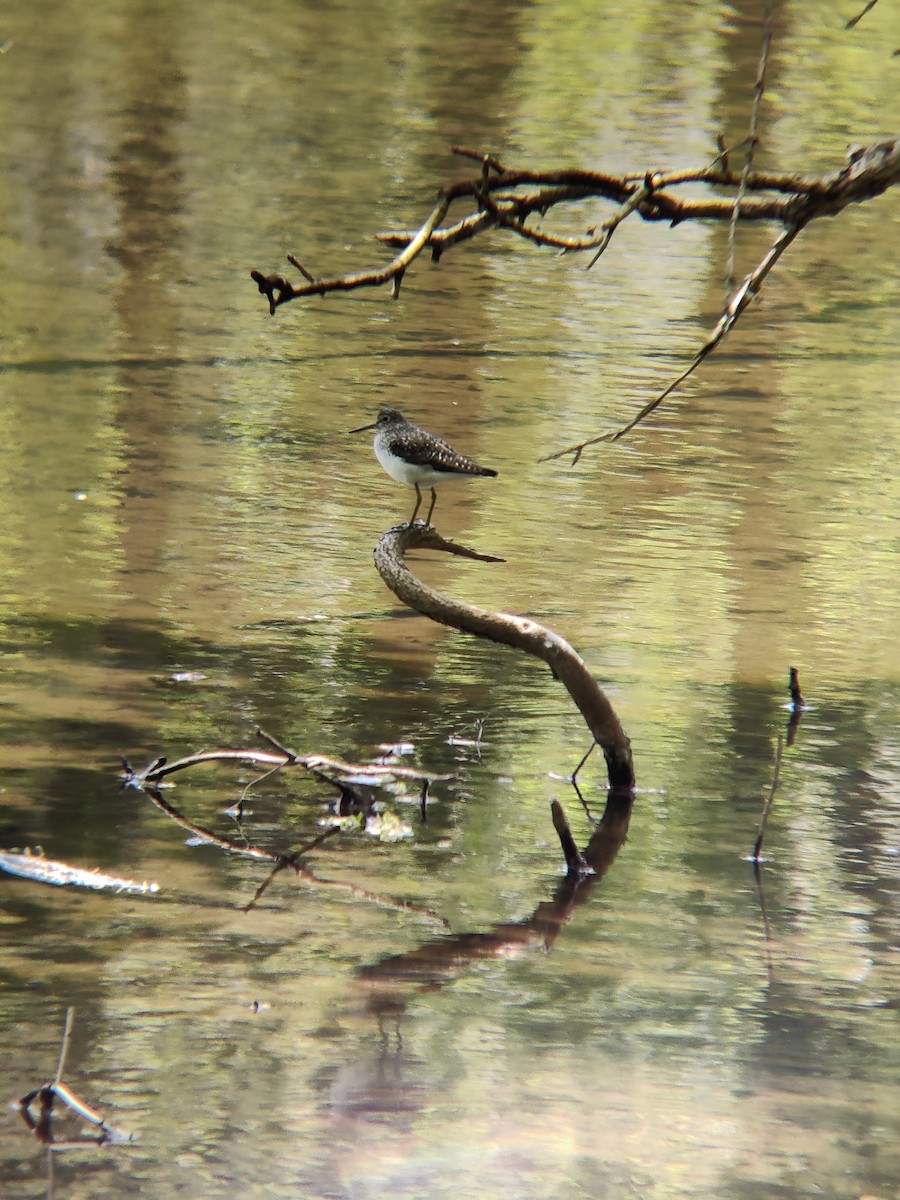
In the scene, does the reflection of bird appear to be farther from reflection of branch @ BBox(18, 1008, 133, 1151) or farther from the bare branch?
reflection of branch @ BBox(18, 1008, 133, 1151)

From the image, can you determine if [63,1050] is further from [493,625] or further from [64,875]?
[493,625]

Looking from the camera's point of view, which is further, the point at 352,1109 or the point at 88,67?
the point at 88,67

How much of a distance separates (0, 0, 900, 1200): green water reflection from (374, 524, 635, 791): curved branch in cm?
41

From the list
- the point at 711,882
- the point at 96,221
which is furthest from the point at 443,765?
the point at 96,221

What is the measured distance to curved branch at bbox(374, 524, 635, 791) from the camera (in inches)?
286

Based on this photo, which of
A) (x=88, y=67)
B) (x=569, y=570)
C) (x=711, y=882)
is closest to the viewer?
(x=711, y=882)

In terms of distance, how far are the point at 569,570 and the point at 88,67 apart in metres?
15.4

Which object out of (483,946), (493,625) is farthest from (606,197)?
(483,946)

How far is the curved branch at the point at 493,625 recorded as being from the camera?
23.8ft

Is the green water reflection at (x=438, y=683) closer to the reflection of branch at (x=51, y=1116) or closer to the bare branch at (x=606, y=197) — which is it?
the reflection of branch at (x=51, y=1116)

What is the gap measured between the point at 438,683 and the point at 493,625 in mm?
1627

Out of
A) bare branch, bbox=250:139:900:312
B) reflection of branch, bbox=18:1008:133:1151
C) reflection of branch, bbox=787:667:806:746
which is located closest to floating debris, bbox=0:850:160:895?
reflection of branch, bbox=18:1008:133:1151

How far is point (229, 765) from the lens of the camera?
25.6ft

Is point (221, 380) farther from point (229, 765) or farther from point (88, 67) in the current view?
point (88, 67)
